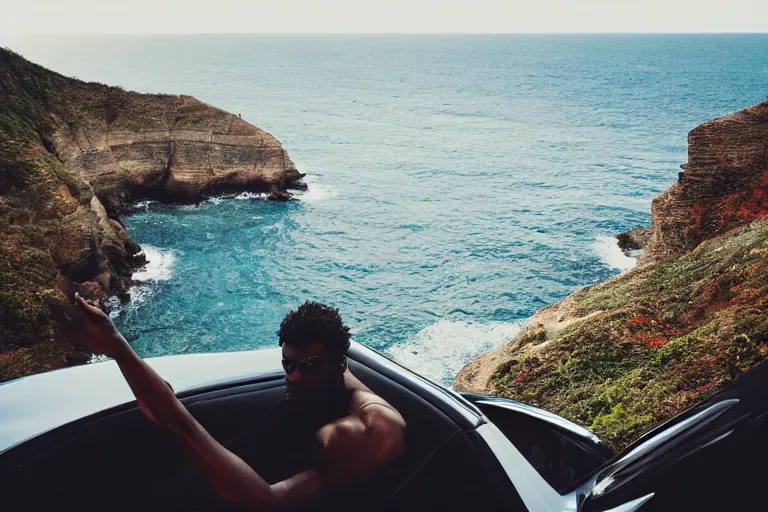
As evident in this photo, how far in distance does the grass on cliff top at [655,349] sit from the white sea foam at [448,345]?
9.09 meters

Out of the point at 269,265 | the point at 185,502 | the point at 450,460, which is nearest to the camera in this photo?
the point at 185,502

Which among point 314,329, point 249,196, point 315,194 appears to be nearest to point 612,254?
point 315,194

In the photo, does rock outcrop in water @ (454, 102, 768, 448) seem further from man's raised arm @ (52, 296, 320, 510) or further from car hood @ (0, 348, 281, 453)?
man's raised arm @ (52, 296, 320, 510)

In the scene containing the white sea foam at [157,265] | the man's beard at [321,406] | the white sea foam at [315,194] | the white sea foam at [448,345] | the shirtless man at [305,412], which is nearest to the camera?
the shirtless man at [305,412]

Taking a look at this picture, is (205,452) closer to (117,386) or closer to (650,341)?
(117,386)

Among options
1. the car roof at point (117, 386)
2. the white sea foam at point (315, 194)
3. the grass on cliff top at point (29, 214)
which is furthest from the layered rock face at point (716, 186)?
the white sea foam at point (315, 194)

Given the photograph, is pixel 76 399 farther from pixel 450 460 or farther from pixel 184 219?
pixel 184 219

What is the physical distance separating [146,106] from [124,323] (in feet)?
84.2

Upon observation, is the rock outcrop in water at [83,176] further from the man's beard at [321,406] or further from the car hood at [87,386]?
the man's beard at [321,406]

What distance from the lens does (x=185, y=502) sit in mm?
2246

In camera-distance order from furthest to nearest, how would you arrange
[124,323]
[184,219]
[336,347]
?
[184,219]
[124,323]
[336,347]

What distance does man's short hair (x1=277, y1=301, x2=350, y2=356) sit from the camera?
A: 2.52 m

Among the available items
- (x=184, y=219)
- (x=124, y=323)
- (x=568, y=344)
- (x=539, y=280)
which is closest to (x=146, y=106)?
(x=184, y=219)

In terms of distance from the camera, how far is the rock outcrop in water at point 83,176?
2169cm
